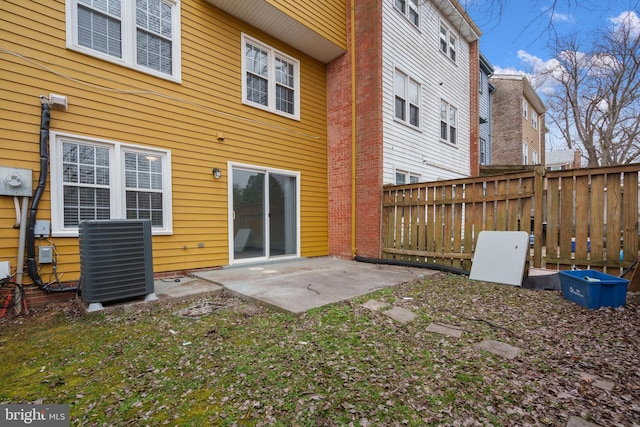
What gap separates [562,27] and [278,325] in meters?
4.58

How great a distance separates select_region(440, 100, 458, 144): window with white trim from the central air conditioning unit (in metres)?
9.82

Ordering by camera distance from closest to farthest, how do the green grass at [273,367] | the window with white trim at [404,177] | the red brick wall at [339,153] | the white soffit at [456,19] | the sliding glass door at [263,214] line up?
the green grass at [273,367]
the sliding glass door at [263,214]
the red brick wall at [339,153]
the window with white trim at [404,177]
the white soffit at [456,19]

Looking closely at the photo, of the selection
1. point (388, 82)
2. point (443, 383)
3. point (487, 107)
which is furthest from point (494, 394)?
point (487, 107)

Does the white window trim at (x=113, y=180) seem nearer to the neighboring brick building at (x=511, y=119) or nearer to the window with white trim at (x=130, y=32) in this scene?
the window with white trim at (x=130, y=32)

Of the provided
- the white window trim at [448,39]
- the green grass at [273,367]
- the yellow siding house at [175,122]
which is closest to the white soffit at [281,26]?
the yellow siding house at [175,122]

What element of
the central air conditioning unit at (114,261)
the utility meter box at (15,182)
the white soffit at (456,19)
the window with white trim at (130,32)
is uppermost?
the white soffit at (456,19)

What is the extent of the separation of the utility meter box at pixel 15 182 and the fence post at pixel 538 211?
799cm

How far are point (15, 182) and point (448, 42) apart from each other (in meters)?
12.7

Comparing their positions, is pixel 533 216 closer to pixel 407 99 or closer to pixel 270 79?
pixel 407 99

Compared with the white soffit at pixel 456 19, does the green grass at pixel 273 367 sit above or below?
below

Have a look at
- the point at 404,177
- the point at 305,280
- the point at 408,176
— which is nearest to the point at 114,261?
the point at 305,280

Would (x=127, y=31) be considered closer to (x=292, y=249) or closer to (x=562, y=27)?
(x=292, y=249)

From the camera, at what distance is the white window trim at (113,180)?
437 cm

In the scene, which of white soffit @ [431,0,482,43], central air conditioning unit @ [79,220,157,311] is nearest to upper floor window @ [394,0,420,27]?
white soffit @ [431,0,482,43]
